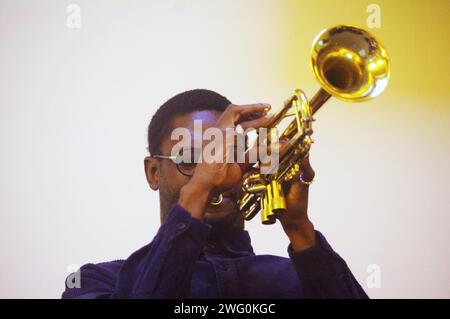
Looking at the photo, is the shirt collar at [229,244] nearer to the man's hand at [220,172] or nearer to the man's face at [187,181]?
the man's face at [187,181]

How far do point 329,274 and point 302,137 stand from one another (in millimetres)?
368

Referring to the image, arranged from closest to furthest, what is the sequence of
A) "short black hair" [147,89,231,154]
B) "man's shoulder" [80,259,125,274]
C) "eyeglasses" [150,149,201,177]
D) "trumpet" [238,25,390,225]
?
"trumpet" [238,25,390,225] → "man's shoulder" [80,259,125,274] → "eyeglasses" [150,149,201,177] → "short black hair" [147,89,231,154]

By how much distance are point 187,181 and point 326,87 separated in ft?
1.67

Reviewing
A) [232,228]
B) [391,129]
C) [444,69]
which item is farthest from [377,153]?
[232,228]

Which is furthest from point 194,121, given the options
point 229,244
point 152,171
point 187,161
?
point 229,244

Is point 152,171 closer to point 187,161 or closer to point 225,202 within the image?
point 187,161

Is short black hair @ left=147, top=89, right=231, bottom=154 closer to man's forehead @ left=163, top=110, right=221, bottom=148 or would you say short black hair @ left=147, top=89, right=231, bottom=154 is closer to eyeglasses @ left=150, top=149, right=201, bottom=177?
man's forehead @ left=163, top=110, right=221, bottom=148

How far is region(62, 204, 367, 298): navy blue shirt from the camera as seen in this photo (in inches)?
46.4

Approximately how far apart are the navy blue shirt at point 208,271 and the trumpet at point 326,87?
6.6 inches

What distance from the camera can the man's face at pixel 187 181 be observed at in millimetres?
1587

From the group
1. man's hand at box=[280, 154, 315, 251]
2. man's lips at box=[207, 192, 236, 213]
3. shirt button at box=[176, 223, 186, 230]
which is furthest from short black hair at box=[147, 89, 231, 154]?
shirt button at box=[176, 223, 186, 230]

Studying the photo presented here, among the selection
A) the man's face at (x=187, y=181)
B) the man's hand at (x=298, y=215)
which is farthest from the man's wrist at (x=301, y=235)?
the man's face at (x=187, y=181)

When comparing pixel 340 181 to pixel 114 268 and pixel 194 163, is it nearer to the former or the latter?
pixel 194 163

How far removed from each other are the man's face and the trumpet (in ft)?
0.34
